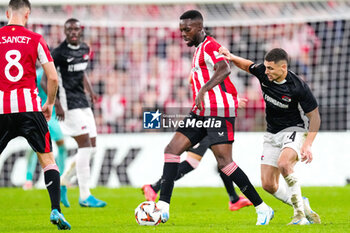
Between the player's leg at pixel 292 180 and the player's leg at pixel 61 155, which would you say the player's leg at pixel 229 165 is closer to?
the player's leg at pixel 292 180

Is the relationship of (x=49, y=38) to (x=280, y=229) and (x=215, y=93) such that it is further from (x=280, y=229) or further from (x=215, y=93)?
(x=280, y=229)

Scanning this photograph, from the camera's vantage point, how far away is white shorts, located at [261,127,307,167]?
7051mm

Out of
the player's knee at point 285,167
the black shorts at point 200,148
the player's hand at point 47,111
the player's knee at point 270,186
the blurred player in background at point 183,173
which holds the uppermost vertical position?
the player's hand at point 47,111

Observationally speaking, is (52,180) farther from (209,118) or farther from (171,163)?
(209,118)

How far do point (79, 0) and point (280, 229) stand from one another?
741 centimetres

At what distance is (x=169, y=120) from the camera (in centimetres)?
842

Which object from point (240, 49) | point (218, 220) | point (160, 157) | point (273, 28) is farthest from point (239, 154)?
point (218, 220)

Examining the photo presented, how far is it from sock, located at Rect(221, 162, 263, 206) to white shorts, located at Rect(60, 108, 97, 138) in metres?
3.03

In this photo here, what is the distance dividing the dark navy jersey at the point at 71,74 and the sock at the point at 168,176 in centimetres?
293

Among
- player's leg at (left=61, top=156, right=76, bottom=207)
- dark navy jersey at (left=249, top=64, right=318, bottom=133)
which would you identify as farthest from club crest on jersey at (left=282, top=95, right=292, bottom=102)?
player's leg at (left=61, top=156, right=76, bottom=207)

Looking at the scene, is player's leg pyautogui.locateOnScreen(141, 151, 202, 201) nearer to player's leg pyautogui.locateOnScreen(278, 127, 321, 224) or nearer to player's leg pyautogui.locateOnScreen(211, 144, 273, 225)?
player's leg pyautogui.locateOnScreen(211, 144, 273, 225)

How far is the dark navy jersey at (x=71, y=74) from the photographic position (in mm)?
9469

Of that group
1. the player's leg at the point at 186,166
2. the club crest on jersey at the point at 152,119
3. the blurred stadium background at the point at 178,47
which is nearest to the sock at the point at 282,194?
the club crest on jersey at the point at 152,119

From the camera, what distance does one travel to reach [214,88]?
7289 mm
